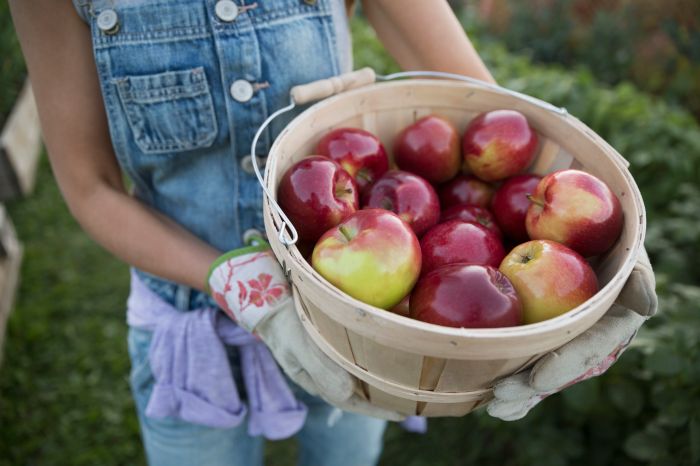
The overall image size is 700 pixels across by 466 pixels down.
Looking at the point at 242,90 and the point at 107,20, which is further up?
the point at 107,20

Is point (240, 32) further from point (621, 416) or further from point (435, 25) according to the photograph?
point (621, 416)

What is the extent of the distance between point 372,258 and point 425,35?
1.88 feet

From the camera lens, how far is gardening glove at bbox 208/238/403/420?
104cm

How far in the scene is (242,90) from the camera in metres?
1.15

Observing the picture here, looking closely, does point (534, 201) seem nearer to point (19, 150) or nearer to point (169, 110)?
point (169, 110)

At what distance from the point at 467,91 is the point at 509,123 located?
14cm

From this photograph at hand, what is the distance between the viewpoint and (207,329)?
1323 millimetres

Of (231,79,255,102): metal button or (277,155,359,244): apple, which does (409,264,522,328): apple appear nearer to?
(277,155,359,244): apple

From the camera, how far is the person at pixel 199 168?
3.50ft

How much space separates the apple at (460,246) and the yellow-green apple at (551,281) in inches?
2.5

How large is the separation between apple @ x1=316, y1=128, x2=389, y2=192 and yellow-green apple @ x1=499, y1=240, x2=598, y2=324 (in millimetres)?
382

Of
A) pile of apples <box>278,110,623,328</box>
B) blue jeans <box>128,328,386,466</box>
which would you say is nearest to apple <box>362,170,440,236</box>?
pile of apples <box>278,110,623,328</box>

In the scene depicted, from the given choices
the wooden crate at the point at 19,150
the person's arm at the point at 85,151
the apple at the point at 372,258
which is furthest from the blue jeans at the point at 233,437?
the wooden crate at the point at 19,150

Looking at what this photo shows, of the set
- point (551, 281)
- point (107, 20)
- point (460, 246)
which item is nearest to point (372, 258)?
point (460, 246)
